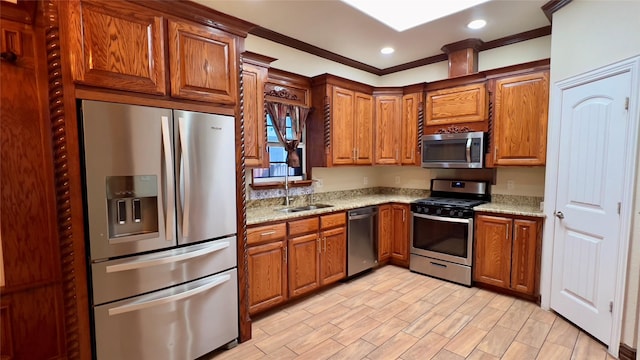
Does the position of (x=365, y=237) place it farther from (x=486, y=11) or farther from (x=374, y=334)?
(x=486, y=11)

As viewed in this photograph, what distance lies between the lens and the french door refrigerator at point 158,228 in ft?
5.67

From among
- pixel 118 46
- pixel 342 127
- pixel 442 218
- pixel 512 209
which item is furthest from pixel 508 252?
pixel 118 46

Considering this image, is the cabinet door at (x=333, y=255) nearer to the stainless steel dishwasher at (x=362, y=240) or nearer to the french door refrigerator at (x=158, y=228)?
the stainless steel dishwasher at (x=362, y=240)

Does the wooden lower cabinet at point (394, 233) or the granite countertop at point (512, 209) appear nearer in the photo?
the granite countertop at point (512, 209)

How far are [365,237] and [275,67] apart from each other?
7.36 feet

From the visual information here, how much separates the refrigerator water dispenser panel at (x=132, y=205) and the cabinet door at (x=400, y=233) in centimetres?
291

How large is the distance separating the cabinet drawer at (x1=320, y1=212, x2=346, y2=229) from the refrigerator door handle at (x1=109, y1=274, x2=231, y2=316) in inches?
47.2

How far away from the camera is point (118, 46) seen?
68.4 inches

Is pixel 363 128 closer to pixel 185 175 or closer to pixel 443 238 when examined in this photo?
pixel 443 238

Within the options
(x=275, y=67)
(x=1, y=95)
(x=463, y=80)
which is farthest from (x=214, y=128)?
(x=463, y=80)

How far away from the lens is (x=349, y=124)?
12.7 feet

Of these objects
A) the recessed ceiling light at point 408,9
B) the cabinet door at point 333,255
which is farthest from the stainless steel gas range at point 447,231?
the recessed ceiling light at point 408,9

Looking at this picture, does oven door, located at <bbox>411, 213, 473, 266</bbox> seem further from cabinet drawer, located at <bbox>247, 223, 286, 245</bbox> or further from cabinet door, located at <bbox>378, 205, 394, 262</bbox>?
cabinet drawer, located at <bbox>247, 223, 286, 245</bbox>

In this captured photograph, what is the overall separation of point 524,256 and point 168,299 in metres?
3.20
